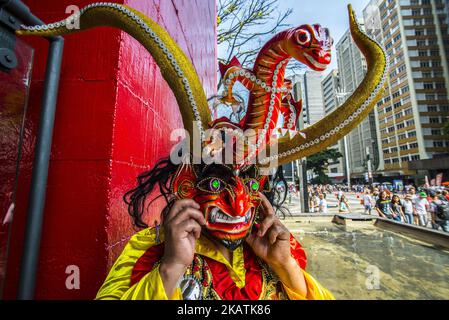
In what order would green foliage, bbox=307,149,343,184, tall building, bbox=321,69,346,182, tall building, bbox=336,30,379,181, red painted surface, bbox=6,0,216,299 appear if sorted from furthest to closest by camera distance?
tall building, bbox=321,69,346,182
tall building, bbox=336,30,379,181
green foliage, bbox=307,149,343,184
red painted surface, bbox=6,0,216,299

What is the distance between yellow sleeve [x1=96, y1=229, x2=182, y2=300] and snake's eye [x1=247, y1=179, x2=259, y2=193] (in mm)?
599

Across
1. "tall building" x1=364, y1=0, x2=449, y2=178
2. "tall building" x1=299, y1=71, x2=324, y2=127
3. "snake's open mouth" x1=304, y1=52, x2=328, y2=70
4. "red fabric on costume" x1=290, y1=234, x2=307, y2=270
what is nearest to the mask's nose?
"red fabric on costume" x1=290, y1=234, x2=307, y2=270

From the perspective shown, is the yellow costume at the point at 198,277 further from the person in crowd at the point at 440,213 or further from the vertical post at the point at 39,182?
the person in crowd at the point at 440,213

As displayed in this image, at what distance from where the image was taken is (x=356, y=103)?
3.38 feet

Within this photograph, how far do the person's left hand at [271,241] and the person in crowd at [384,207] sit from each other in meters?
11.0

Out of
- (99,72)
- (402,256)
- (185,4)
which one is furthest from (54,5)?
(402,256)

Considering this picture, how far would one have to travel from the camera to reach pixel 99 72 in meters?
1.50

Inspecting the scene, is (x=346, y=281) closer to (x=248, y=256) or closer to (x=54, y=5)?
(x=248, y=256)

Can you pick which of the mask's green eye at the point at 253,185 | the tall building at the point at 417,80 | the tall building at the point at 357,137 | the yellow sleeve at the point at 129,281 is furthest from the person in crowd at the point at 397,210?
the tall building at the point at 357,137

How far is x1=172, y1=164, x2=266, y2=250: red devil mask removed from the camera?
1159mm

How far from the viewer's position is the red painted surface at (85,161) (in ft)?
4.43

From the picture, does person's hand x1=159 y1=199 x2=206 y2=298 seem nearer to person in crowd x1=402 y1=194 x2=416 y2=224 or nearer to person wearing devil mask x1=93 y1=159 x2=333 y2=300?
person wearing devil mask x1=93 y1=159 x2=333 y2=300

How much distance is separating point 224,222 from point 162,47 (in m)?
0.87
